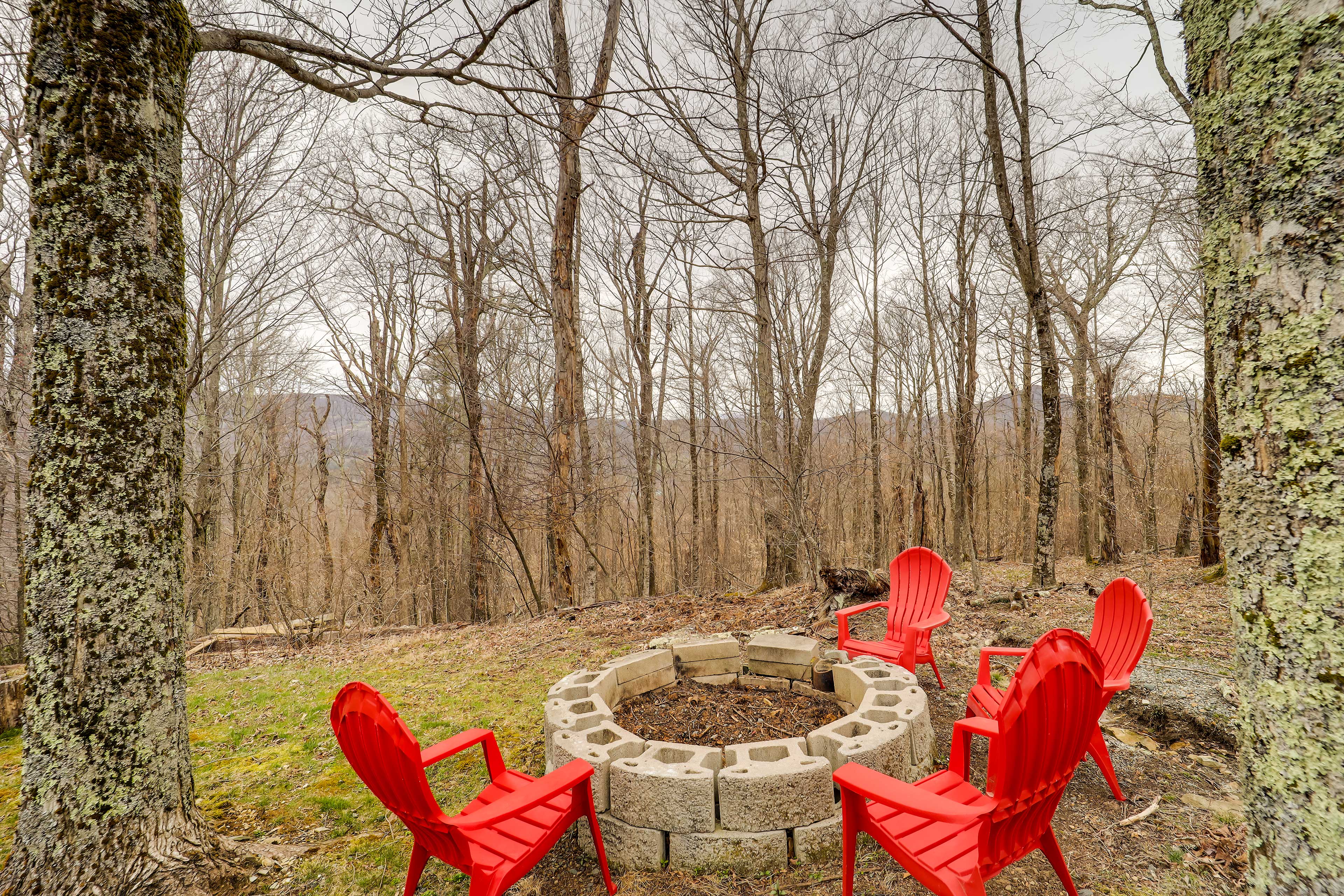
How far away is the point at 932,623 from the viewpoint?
392 cm

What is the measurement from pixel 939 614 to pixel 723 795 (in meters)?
→ 2.42

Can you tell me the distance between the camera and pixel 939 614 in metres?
4.05

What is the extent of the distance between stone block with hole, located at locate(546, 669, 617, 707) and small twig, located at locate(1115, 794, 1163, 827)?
2469 millimetres

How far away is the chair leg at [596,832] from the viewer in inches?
90.1

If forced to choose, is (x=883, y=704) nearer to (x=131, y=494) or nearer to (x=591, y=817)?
(x=591, y=817)

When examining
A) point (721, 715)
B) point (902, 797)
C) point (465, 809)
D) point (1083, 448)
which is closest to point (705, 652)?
point (721, 715)

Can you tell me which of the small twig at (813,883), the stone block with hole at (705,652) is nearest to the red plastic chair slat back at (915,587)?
the stone block with hole at (705,652)

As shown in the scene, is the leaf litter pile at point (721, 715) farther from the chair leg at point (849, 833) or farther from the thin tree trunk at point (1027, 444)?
the thin tree trunk at point (1027, 444)

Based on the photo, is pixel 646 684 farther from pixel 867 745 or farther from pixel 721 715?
pixel 867 745

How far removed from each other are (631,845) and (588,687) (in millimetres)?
961

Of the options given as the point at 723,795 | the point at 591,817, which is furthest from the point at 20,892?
the point at 723,795

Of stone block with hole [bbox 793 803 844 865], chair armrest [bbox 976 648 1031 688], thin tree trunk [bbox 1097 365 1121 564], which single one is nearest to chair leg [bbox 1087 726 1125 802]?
chair armrest [bbox 976 648 1031 688]

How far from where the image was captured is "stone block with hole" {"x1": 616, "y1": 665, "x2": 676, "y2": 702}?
356 centimetres

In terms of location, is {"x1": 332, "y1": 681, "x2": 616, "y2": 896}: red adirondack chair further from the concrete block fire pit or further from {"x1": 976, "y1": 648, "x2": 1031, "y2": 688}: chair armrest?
{"x1": 976, "y1": 648, "x2": 1031, "y2": 688}: chair armrest
